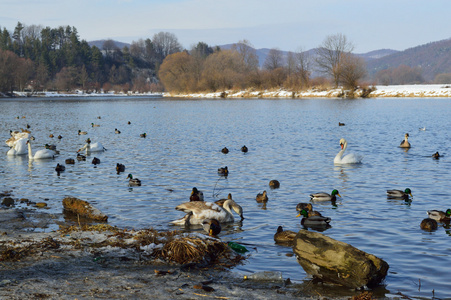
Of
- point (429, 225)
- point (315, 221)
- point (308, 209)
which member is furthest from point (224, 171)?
point (429, 225)

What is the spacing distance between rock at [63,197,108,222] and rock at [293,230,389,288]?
20.2 ft

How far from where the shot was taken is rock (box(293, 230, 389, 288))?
25.4 feet

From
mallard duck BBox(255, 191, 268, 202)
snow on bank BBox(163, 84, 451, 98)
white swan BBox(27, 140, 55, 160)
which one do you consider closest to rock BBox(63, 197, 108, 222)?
mallard duck BBox(255, 191, 268, 202)

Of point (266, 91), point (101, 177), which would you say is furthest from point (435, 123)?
point (266, 91)

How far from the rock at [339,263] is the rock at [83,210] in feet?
20.2

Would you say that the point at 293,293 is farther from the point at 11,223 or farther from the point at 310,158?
the point at 310,158

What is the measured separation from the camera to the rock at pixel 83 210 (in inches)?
484

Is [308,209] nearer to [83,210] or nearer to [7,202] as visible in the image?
[83,210]

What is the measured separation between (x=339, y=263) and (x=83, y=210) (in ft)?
24.5

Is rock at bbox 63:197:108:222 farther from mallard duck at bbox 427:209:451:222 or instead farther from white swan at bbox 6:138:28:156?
white swan at bbox 6:138:28:156

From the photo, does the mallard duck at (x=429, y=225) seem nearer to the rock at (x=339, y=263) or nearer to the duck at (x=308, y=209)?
the duck at (x=308, y=209)

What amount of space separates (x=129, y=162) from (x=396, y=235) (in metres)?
15.4

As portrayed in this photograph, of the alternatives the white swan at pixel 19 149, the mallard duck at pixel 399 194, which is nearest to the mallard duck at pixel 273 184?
the mallard duck at pixel 399 194

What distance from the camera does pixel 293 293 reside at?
7.46m
